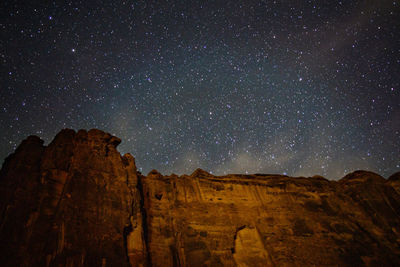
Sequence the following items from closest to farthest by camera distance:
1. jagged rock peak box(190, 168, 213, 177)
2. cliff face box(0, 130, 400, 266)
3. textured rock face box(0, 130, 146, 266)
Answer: textured rock face box(0, 130, 146, 266)
cliff face box(0, 130, 400, 266)
jagged rock peak box(190, 168, 213, 177)

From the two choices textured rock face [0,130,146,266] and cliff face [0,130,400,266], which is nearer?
textured rock face [0,130,146,266]

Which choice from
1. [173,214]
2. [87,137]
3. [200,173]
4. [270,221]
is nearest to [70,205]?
[87,137]

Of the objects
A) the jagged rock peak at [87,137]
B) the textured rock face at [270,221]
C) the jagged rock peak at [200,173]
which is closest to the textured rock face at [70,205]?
the jagged rock peak at [87,137]

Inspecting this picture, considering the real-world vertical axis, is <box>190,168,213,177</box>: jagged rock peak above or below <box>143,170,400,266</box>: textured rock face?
above

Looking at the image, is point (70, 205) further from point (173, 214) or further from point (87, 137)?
point (173, 214)

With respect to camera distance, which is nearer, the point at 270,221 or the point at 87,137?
the point at 87,137

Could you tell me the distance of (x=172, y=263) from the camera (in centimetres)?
1936

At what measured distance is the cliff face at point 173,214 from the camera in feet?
52.4

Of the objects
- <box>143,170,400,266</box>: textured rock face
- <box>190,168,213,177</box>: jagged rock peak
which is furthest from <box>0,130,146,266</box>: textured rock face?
<box>190,168,213,177</box>: jagged rock peak

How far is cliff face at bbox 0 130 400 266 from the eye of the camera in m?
16.0

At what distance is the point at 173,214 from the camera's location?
2298 cm

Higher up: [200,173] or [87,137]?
[87,137]

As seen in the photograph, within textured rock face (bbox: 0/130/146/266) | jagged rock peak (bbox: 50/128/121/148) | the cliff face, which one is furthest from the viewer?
jagged rock peak (bbox: 50/128/121/148)

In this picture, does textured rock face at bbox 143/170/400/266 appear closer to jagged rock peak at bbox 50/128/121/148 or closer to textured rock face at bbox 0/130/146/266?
textured rock face at bbox 0/130/146/266
